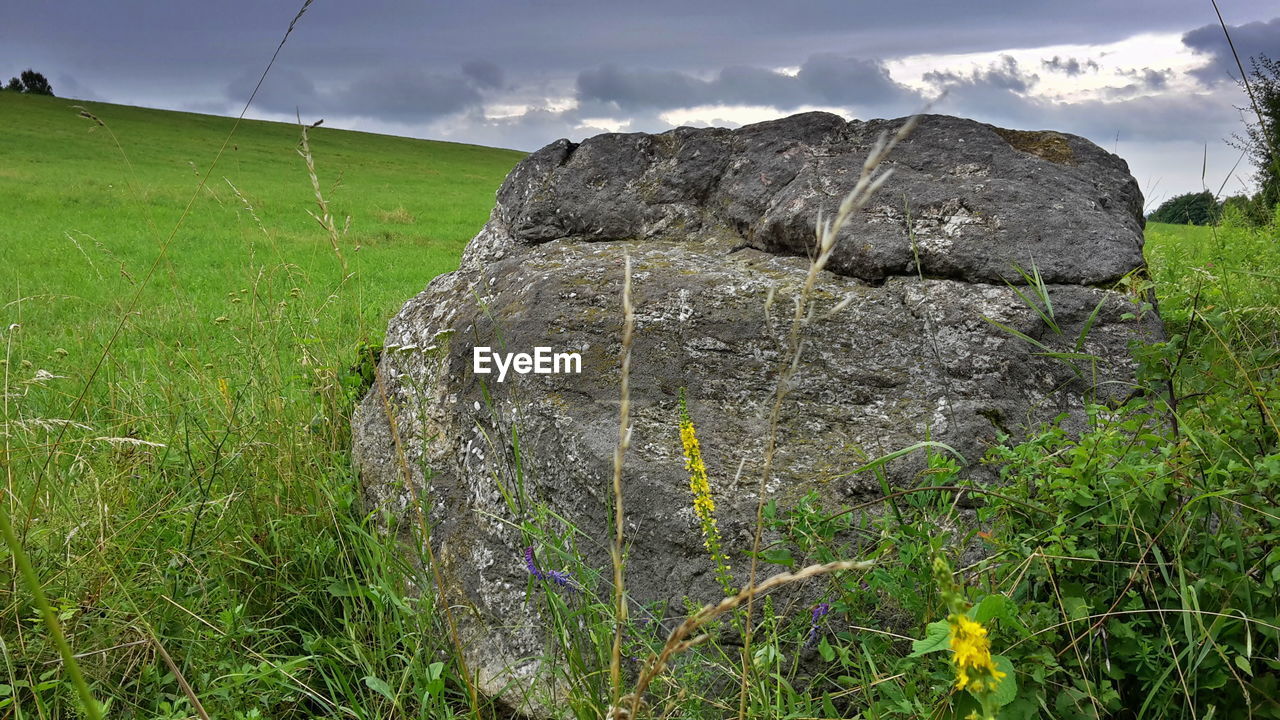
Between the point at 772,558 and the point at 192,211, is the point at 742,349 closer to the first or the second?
the point at 772,558

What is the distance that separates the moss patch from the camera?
13.9 feet

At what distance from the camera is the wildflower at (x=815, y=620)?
7.78 ft

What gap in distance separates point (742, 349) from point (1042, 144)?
234cm

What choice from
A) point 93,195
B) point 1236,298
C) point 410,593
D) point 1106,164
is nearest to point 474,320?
point 410,593

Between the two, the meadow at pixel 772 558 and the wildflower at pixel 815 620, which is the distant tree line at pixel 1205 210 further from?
the wildflower at pixel 815 620

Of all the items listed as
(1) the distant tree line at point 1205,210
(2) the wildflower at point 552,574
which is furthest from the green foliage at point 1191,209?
(2) the wildflower at point 552,574

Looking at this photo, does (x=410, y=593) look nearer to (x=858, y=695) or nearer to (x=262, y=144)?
(x=858, y=695)

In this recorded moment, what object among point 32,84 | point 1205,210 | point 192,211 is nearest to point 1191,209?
point 1205,210

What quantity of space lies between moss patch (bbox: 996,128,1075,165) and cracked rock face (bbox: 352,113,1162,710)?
16 mm

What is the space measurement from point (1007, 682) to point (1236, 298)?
3578 mm

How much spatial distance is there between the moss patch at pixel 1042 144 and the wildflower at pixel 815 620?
2.97 meters

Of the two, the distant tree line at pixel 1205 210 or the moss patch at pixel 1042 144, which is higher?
the moss patch at pixel 1042 144

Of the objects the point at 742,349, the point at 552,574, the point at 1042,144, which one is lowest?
the point at 552,574

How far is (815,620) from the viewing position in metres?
2.41
